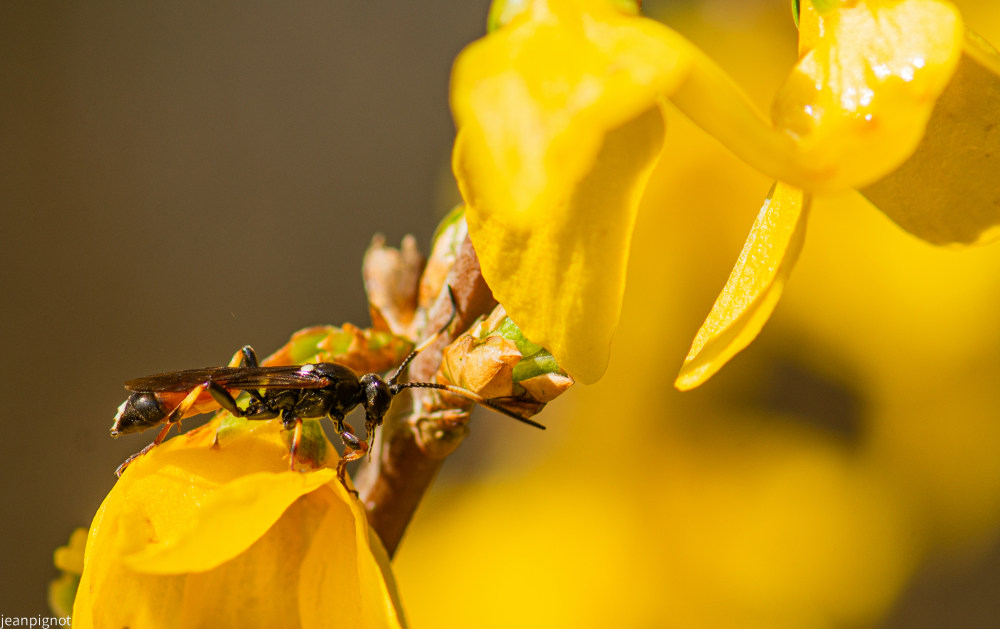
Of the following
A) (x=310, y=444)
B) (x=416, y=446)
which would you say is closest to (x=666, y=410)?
(x=416, y=446)

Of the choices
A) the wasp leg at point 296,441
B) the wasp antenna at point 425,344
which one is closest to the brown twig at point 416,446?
the wasp antenna at point 425,344

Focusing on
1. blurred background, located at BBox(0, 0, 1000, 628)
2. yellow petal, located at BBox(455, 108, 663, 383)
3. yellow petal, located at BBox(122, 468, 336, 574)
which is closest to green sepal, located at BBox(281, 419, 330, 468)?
yellow petal, located at BBox(122, 468, 336, 574)

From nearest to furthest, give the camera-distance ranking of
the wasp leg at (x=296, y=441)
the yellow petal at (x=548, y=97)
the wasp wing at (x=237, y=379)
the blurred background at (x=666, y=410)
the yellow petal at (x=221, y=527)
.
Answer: the yellow petal at (x=548, y=97) < the yellow petal at (x=221, y=527) < the wasp leg at (x=296, y=441) < the wasp wing at (x=237, y=379) < the blurred background at (x=666, y=410)

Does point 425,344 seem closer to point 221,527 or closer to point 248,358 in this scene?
point 248,358

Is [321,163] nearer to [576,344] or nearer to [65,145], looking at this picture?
[65,145]

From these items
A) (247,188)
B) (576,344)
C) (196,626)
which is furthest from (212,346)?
(576,344)

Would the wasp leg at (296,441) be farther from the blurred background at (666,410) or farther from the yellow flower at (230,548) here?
the blurred background at (666,410)
